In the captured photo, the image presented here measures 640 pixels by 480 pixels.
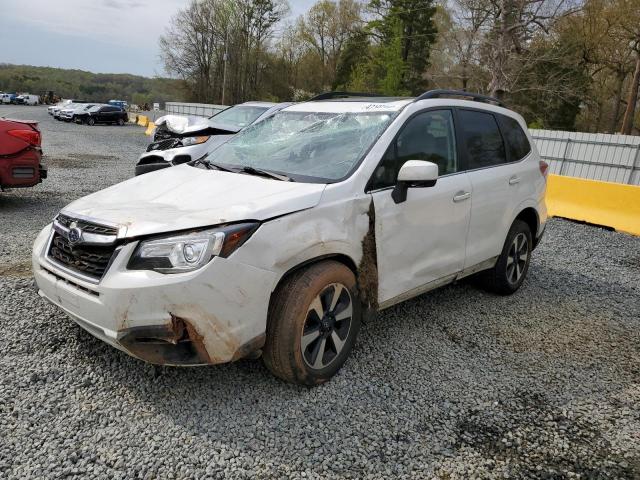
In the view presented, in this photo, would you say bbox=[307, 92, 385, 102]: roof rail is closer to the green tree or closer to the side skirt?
→ the side skirt

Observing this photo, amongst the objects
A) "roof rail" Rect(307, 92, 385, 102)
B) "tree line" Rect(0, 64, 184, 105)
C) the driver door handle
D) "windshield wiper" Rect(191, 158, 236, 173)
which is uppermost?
"tree line" Rect(0, 64, 184, 105)

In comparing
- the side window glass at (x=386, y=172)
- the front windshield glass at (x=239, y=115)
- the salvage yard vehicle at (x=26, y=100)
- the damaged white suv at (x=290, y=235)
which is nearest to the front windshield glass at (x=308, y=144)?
the damaged white suv at (x=290, y=235)

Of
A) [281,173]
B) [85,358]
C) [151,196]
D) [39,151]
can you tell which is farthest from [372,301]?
[39,151]

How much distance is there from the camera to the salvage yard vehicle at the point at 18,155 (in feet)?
22.2

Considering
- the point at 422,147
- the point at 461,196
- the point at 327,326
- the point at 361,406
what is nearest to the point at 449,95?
the point at 422,147

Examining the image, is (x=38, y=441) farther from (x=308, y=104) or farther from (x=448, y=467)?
(x=308, y=104)

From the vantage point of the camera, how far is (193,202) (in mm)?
2986

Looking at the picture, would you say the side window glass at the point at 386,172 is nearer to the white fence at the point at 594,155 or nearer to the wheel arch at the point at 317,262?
the wheel arch at the point at 317,262

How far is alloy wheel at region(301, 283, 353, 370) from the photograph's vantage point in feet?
9.78

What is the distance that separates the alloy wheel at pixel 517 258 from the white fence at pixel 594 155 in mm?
10559

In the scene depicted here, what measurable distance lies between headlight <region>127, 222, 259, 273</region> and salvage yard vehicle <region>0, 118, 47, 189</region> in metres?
5.37

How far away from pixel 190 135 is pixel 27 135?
2736 millimetres

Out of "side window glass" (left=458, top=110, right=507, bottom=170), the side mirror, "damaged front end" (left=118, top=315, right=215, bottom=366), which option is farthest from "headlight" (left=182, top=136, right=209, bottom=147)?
"damaged front end" (left=118, top=315, right=215, bottom=366)

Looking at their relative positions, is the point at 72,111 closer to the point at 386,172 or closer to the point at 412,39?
the point at 412,39
